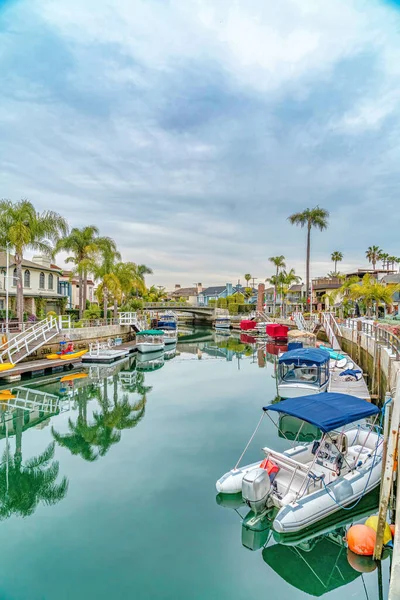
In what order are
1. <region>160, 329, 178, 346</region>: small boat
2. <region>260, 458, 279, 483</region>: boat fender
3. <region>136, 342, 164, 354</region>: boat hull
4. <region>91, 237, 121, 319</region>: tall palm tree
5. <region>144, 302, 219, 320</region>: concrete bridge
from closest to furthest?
1. <region>260, 458, 279, 483</region>: boat fender
2. <region>136, 342, 164, 354</region>: boat hull
3. <region>91, 237, 121, 319</region>: tall palm tree
4. <region>160, 329, 178, 346</region>: small boat
5. <region>144, 302, 219, 320</region>: concrete bridge

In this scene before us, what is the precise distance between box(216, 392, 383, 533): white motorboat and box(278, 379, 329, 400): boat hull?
707 centimetres

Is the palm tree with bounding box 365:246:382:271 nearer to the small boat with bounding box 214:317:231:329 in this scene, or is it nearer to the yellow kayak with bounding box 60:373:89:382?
the small boat with bounding box 214:317:231:329

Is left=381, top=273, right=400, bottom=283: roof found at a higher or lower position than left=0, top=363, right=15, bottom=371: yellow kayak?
higher

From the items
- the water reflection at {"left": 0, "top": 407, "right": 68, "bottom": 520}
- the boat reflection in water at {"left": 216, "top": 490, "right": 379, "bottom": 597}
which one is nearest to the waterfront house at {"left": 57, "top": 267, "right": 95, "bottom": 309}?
the water reflection at {"left": 0, "top": 407, "right": 68, "bottom": 520}

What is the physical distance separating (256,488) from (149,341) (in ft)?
108

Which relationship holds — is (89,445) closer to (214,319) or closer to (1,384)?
(1,384)

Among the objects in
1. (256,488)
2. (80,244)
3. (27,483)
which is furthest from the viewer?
(80,244)

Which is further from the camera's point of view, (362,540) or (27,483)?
(27,483)

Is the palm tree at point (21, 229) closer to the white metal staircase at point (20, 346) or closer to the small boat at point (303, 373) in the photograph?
the white metal staircase at point (20, 346)

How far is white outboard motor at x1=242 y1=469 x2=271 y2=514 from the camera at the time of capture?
9.14 metres

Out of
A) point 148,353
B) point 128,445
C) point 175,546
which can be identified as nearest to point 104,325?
point 148,353

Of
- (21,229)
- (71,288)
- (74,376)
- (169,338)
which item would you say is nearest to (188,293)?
(71,288)

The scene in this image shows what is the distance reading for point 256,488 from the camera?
9.13 metres

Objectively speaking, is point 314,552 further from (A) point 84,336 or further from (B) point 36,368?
(A) point 84,336
